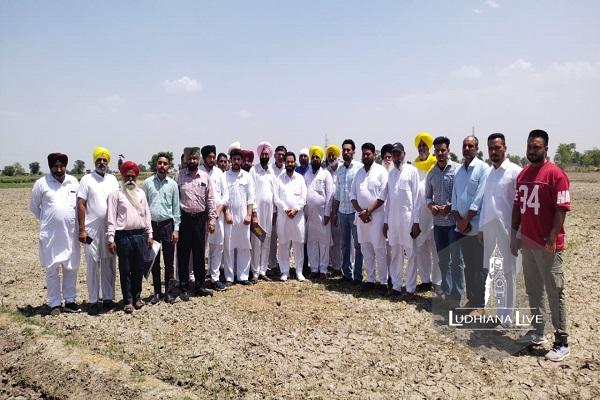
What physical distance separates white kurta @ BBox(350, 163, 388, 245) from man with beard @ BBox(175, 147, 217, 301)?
2.13 metres

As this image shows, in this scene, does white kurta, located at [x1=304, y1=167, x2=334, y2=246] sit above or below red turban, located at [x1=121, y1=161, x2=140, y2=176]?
below

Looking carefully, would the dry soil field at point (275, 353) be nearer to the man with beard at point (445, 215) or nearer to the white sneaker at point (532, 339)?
the white sneaker at point (532, 339)

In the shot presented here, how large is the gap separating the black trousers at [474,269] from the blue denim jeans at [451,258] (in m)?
0.11

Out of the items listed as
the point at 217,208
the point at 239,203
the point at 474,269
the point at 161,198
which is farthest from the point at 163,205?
the point at 474,269

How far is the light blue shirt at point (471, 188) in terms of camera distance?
4840 millimetres

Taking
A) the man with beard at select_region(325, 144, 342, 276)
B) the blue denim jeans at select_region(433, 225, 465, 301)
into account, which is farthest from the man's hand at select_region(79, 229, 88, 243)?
the blue denim jeans at select_region(433, 225, 465, 301)

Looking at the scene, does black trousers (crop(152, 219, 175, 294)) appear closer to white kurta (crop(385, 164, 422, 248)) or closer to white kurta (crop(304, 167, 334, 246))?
white kurta (crop(304, 167, 334, 246))

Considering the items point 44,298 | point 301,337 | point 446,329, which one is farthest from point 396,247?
point 44,298

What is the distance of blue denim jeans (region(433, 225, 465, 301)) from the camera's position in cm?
527

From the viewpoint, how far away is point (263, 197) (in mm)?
6734

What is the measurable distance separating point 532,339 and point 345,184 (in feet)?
10.8

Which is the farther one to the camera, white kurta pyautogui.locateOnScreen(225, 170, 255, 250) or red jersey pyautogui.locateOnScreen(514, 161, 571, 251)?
white kurta pyautogui.locateOnScreen(225, 170, 255, 250)

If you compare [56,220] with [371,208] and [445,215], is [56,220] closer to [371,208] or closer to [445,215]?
[371,208]

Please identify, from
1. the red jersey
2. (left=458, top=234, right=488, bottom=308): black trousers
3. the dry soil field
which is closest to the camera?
the dry soil field
